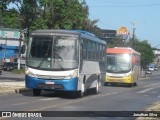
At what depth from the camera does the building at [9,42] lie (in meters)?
72.7

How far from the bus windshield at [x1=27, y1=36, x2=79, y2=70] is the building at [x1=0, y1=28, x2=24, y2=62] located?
46.8m

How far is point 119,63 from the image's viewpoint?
45000 mm

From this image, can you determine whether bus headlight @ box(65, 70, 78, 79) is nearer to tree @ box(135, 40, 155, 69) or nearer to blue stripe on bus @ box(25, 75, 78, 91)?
blue stripe on bus @ box(25, 75, 78, 91)

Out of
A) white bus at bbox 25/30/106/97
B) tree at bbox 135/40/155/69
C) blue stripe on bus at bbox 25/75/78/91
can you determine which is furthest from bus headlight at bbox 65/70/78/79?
tree at bbox 135/40/155/69

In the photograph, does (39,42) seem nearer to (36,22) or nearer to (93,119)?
(93,119)

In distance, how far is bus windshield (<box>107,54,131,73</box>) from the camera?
44875 mm

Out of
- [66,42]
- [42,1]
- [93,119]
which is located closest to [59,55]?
[66,42]

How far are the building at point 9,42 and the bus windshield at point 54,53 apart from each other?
46835 millimetres

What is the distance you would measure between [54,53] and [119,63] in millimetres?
21150

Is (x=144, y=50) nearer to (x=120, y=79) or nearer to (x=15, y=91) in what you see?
(x=120, y=79)

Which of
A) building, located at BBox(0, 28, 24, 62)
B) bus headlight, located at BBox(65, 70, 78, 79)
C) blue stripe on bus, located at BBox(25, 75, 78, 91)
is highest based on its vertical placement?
building, located at BBox(0, 28, 24, 62)

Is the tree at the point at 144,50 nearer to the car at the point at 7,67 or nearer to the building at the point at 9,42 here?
the building at the point at 9,42

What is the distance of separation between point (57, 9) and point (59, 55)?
13868 mm

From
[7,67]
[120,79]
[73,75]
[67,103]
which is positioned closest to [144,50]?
[7,67]
